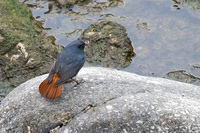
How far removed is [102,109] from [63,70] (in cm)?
67

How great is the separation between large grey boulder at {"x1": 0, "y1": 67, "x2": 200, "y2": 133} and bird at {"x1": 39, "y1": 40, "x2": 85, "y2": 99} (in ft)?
0.42

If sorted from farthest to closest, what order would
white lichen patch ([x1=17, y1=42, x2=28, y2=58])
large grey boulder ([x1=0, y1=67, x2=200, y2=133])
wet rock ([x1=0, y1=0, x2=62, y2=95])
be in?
1. white lichen patch ([x1=17, y1=42, x2=28, y2=58])
2. wet rock ([x1=0, y1=0, x2=62, y2=95])
3. large grey boulder ([x1=0, y1=67, x2=200, y2=133])

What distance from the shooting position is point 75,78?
459 cm

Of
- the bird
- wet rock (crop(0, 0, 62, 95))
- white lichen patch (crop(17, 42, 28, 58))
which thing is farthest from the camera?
white lichen patch (crop(17, 42, 28, 58))

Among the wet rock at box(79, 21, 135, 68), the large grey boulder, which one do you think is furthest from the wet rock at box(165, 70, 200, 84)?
the large grey boulder

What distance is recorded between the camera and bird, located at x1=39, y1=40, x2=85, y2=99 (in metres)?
4.04

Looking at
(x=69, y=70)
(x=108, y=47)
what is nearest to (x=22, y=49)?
(x=108, y=47)

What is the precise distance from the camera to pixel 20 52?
6086 millimetres

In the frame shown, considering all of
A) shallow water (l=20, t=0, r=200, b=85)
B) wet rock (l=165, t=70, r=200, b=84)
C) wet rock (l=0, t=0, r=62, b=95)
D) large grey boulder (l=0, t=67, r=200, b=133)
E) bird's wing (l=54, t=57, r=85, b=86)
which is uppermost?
bird's wing (l=54, t=57, r=85, b=86)

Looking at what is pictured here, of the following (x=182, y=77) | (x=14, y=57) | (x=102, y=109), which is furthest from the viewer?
(x=182, y=77)

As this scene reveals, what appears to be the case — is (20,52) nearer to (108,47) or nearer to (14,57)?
(14,57)

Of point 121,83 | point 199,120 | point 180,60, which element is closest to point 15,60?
point 121,83

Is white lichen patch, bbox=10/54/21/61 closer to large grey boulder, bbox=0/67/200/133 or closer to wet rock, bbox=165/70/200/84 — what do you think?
large grey boulder, bbox=0/67/200/133

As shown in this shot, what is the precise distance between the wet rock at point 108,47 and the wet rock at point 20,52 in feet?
1.95
